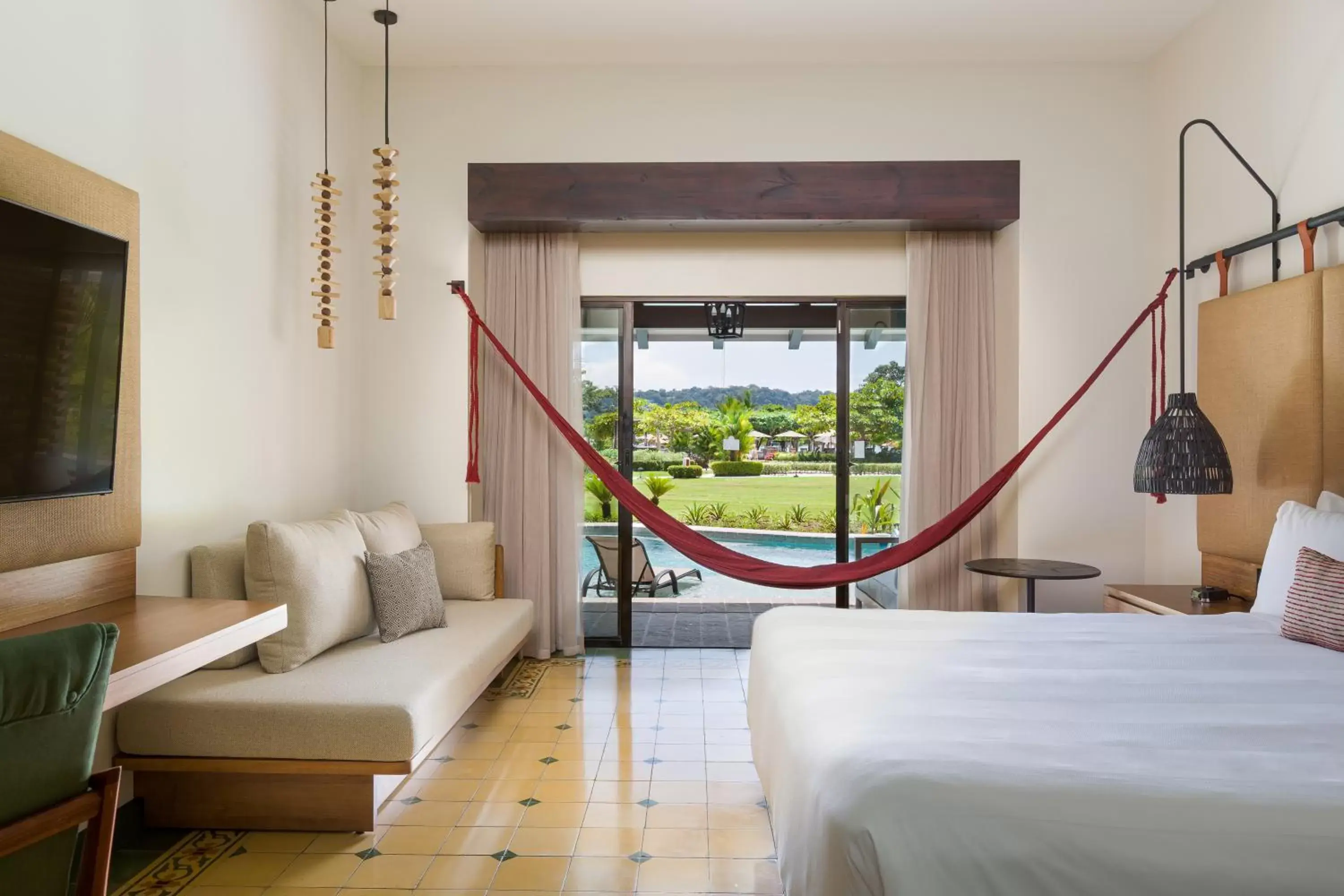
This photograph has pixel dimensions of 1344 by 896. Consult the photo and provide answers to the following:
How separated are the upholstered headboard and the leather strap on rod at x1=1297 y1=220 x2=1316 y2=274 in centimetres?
6

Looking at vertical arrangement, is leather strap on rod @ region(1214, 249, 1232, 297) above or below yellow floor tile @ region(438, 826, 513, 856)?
above

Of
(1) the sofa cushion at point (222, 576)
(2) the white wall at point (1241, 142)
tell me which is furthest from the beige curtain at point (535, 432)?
(2) the white wall at point (1241, 142)

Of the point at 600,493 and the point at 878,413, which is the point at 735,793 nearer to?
the point at 600,493

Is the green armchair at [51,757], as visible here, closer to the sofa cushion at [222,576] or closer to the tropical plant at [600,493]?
the sofa cushion at [222,576]

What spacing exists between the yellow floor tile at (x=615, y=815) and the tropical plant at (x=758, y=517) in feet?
7.74

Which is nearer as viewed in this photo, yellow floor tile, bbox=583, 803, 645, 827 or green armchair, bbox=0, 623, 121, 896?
green armchair, bbox=0, 623, 121, 896

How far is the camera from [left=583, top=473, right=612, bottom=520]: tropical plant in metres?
4.42

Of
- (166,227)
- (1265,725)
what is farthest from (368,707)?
(1265,725)

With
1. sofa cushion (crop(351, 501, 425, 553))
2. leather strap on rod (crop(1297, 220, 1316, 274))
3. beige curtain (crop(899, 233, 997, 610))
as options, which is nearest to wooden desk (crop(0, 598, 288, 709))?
sofa cushion (crop(351, 501, 425, 553))

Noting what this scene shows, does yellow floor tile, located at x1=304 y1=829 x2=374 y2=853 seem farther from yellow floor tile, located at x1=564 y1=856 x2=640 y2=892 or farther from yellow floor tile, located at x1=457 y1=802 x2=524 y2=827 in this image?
yellow floor tile, located at x1=564 y1=856 x2=640 y2=892

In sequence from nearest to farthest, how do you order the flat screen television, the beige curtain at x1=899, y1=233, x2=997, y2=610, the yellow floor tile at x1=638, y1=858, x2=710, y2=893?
the flat screen television → the yellow floor tile at x1=638, y1=858, x2=710, y2=893 → the beige curtain at x1=899, y1=233, x2=997, y2=610

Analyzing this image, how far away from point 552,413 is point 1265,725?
2.97m

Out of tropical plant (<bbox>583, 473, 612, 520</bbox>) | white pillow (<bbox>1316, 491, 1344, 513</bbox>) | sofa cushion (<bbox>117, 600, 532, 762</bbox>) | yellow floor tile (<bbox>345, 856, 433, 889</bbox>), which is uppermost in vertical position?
white pillow (<bbox>1316, 491, 1344, 513</bbox>)

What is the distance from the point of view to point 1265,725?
5.37ft
